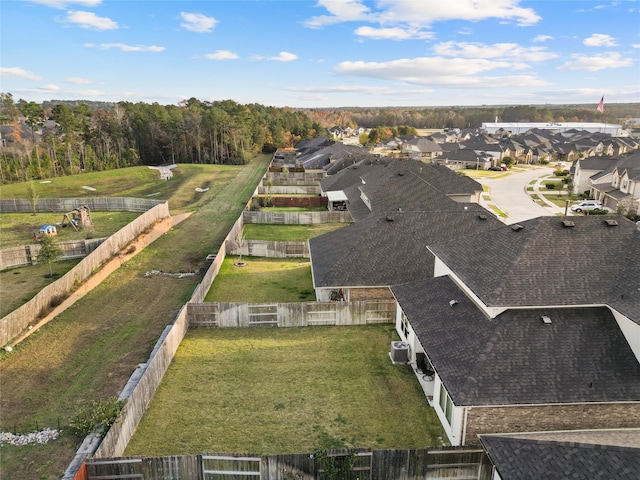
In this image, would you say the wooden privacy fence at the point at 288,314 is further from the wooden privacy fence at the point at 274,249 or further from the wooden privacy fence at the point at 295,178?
the wooden privacy fence at the point at 295,178

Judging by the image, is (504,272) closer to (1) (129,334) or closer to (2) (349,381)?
(2) (349,381)

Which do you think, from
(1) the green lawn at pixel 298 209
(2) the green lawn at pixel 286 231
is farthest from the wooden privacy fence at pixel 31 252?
(1) the green lawn at pixel 298 209

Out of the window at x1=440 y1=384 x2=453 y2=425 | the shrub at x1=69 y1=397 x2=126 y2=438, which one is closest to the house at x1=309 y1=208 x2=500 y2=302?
the window at x1=440 y1=384 x2=453 y2=425

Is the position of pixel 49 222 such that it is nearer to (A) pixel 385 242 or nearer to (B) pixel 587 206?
(A) pixel 385 242

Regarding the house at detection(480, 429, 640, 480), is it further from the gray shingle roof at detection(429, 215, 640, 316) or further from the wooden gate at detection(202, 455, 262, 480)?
the wooden gate at detection(202, 455, 262, 480)

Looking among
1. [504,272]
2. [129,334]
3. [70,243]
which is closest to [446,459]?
[504,272]

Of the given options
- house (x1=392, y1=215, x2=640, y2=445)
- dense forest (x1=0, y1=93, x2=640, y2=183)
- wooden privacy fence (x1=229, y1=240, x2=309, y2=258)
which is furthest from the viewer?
dense forest (x1=0, y1=93, x2=640, y2=183)

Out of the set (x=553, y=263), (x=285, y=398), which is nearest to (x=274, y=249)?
(x=285, y=398)
